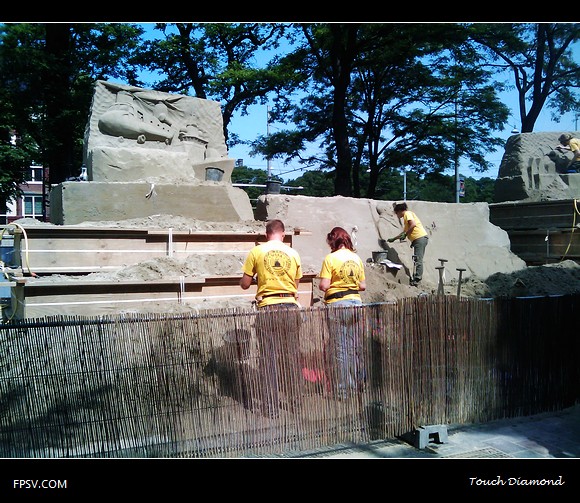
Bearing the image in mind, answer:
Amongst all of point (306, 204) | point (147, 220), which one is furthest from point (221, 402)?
point (306, 204)

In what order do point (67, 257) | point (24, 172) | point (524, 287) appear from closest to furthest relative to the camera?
1. point (67, 257)
2. point (524, 287)
3. point (24, 172)

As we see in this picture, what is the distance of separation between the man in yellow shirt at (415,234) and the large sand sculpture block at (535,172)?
5228 millimetres

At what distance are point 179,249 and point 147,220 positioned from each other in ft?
2.64

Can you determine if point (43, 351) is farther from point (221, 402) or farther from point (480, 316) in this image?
point (480, 316)

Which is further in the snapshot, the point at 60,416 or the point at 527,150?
the point at 527,150

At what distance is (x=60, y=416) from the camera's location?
12.3ft

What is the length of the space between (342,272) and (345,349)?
35.2 inches

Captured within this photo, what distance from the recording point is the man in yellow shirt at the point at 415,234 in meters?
9.32

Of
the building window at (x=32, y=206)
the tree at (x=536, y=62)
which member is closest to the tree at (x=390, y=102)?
the tree at (x=536, y=62)

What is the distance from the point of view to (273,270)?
4.75 m

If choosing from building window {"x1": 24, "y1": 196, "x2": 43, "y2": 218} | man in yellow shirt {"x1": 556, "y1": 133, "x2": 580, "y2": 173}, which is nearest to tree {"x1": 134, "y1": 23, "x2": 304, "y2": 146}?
man in yellow shirt {"x1": 556, "y1": 133, "x2": 580, "y2": 173}

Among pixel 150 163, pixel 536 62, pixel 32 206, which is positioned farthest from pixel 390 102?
pixel 32 206

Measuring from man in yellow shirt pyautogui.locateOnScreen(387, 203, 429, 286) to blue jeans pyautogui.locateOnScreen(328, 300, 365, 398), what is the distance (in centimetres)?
528

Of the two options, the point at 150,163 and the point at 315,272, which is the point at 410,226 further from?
the point at 150,163
